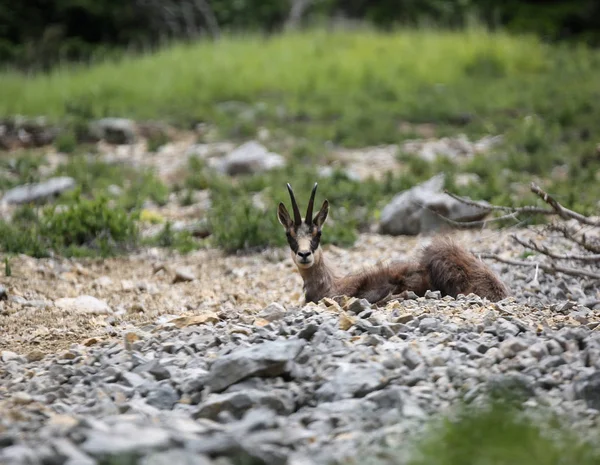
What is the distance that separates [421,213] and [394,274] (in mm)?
2929

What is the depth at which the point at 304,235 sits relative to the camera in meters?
7.44

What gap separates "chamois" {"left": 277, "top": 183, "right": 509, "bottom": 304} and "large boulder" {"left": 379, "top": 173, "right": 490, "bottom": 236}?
235cm

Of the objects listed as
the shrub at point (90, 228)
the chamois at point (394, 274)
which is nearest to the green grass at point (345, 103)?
the shrub at point (90, 228)

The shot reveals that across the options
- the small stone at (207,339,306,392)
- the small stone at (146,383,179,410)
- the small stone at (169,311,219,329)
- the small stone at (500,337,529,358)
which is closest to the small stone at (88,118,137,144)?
the small stone at (169,311,219,329)

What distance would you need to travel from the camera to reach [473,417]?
145 inches

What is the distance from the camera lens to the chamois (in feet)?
21.7

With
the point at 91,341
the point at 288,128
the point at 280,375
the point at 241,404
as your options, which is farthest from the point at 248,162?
the point at 241,404

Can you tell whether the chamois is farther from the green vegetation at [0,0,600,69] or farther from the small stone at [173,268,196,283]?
the green vegetation at [0,0,600,69]

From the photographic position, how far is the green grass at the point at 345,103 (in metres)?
11.3

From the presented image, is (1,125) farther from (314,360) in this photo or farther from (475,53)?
(314,360)

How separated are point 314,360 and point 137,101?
43.9ft

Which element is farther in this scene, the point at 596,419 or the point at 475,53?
the point at 475,53

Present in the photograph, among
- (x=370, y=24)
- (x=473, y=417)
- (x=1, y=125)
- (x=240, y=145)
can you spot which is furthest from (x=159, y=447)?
(x=370, y=24)

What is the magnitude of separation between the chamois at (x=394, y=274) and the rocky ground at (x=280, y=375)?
0.32 m
